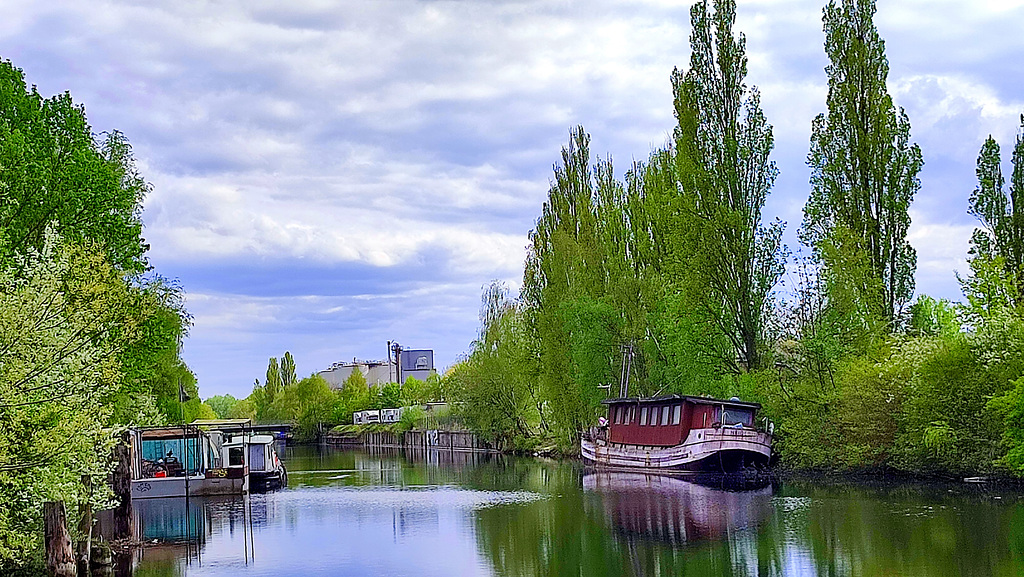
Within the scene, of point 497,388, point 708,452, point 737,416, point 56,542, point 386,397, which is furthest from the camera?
point 386,397

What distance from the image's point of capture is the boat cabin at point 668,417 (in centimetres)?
3875

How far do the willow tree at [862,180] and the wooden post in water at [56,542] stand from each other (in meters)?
26.7

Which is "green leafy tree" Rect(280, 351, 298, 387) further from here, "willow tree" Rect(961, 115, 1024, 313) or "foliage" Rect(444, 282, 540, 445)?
"willow tree" Rect(961, 115, 1024, 313)

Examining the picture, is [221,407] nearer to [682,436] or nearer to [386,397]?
[386,397]

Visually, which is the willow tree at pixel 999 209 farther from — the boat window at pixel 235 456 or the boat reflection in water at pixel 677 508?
the boat window at pixel 235 456

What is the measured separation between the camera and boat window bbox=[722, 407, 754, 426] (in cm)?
3859

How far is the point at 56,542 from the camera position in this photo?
1698cm

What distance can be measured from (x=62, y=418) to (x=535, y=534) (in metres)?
11.3

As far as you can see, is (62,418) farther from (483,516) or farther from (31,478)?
(483,516)

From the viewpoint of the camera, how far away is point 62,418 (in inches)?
586

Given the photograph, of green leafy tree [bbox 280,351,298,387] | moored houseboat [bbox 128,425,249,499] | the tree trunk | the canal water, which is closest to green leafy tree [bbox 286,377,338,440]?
green leafy tree [bbox 280,351,298,387]

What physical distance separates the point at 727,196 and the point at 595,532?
65.1 ft

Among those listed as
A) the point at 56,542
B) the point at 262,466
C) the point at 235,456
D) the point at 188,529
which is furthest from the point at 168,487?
the point at 56,542

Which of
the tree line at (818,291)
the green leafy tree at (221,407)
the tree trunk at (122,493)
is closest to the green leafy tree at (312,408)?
the green leafy tree at (221,407)
